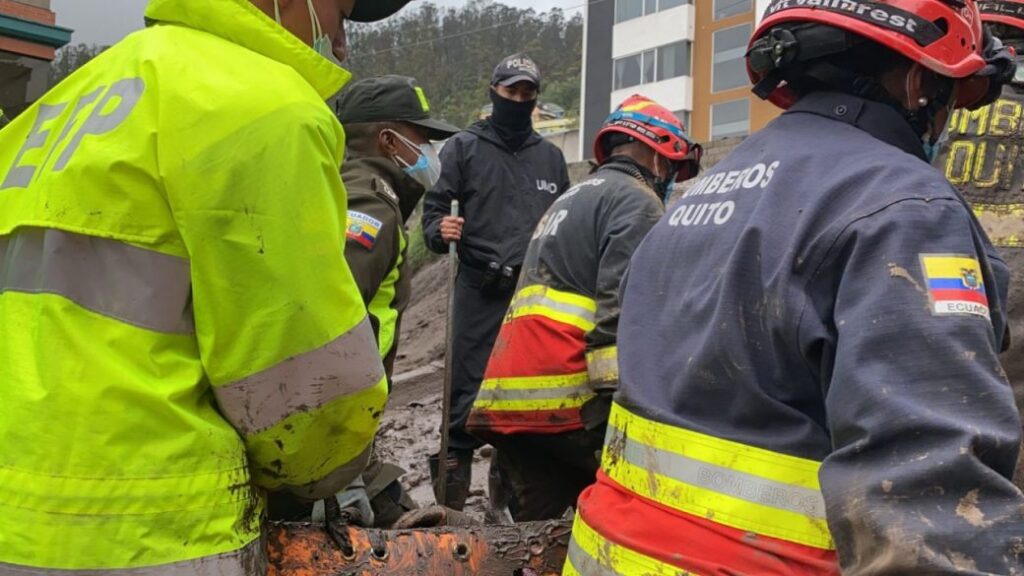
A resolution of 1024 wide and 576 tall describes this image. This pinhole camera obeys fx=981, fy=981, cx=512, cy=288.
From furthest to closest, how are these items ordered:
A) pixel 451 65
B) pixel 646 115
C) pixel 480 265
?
1. pixel 451 65
2. pixel 480 265
3. pixel 646 115

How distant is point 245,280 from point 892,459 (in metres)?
1.05

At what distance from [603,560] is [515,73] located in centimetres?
414

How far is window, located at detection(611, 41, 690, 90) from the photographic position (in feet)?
114

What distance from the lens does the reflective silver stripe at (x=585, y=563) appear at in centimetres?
181

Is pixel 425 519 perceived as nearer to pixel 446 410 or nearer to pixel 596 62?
pixel 446 410

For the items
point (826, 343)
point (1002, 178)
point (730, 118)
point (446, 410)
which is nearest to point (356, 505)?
point (446, 410)

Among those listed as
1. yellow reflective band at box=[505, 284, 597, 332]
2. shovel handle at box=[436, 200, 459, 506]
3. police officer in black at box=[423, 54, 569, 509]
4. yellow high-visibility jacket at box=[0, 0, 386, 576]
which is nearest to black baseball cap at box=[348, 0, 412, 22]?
yellow high-visibility jacket at box=[0, 0, 386, 576]

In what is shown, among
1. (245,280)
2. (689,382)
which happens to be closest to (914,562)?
(689,382)

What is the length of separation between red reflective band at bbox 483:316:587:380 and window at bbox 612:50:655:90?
108ft

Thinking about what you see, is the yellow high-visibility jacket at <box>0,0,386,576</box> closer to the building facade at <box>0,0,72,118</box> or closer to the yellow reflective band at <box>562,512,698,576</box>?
the yellow reflective band at <box>562,512,698,576</box>

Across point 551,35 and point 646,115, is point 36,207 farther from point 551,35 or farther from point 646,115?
point 551,35

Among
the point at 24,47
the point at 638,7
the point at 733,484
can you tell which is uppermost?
the point at 733,484

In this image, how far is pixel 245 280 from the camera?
5.42ft

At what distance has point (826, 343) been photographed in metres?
1.54
